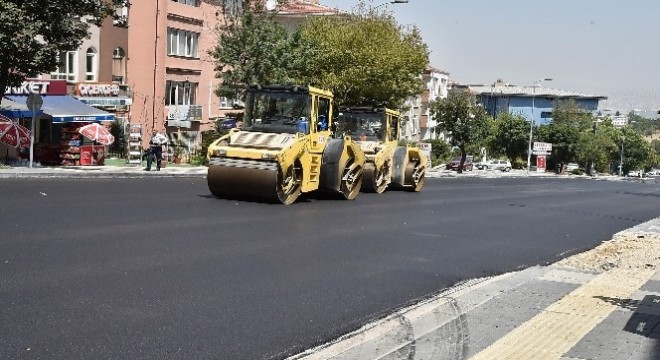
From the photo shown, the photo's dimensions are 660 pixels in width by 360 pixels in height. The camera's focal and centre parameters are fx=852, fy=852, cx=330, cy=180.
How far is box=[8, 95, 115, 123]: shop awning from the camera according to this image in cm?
3291

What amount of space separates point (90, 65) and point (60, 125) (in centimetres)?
683

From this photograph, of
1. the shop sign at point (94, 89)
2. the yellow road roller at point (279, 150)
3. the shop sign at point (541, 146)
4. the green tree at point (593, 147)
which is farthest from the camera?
the green tree at point (593, 147)

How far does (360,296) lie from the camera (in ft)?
30.8

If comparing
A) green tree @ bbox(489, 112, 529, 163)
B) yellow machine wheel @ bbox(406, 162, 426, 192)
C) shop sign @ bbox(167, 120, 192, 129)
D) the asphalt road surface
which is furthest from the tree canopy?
green tree @ bbox(489, 112, 529, 163)

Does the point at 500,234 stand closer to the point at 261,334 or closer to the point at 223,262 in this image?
the point at 223,262

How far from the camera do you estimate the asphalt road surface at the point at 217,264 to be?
6977 mm

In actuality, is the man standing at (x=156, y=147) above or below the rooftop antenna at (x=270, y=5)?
below

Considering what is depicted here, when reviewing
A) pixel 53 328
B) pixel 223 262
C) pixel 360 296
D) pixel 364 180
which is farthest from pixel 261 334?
pixel 364 180

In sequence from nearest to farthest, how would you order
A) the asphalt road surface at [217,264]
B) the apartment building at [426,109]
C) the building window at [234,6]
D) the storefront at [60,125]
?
the asphalt road surface at [217,264] → the storefront at [60,125] → the building window at [234,6] → the apartment building at [426,109]

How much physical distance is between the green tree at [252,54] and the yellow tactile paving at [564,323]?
101 feet

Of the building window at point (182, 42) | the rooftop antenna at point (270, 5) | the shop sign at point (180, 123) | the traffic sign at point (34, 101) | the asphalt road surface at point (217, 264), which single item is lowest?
the asphalt road surface at point (217, 264)

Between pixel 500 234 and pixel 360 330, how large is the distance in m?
10.2

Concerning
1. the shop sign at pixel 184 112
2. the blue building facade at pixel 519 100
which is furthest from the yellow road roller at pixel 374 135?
the blue building facade at pixel 519 100

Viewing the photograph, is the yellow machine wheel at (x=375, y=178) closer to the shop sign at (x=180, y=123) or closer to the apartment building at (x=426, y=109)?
the shop sign at (x=180, y=123)
